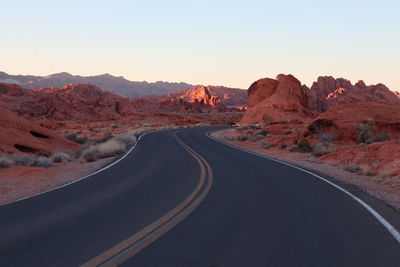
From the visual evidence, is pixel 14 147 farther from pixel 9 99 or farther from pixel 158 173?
pixel 9 99

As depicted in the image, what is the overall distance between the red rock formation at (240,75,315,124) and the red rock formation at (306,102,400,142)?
4062cm

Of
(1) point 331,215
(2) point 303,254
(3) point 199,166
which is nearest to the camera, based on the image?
(2) point 303,254

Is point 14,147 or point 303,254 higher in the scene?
point 303,254

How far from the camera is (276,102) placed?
285 feet

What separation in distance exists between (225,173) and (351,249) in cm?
965

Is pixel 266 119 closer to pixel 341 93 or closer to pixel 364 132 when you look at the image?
pixel 341 93

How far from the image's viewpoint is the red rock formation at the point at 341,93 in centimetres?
11049

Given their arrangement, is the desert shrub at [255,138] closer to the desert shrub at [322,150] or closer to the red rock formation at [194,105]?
the desert shrub at [322,150]

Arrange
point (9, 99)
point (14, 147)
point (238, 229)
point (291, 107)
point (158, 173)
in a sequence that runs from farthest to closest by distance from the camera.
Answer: point (9, 99) → point (291, 107) → point (14, 147) → point (158, 173) → point (238, 229)

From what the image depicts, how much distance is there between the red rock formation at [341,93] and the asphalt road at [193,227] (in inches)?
4013

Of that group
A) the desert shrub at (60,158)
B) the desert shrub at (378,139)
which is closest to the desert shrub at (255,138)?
the desert shrub at (378,139)

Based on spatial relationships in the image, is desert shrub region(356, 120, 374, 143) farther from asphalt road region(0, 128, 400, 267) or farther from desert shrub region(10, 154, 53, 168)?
desert shrub region(10, 154, 53, 168)

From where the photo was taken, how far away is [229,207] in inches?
369

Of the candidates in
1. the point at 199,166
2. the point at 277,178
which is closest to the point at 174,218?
the point at 277,178
